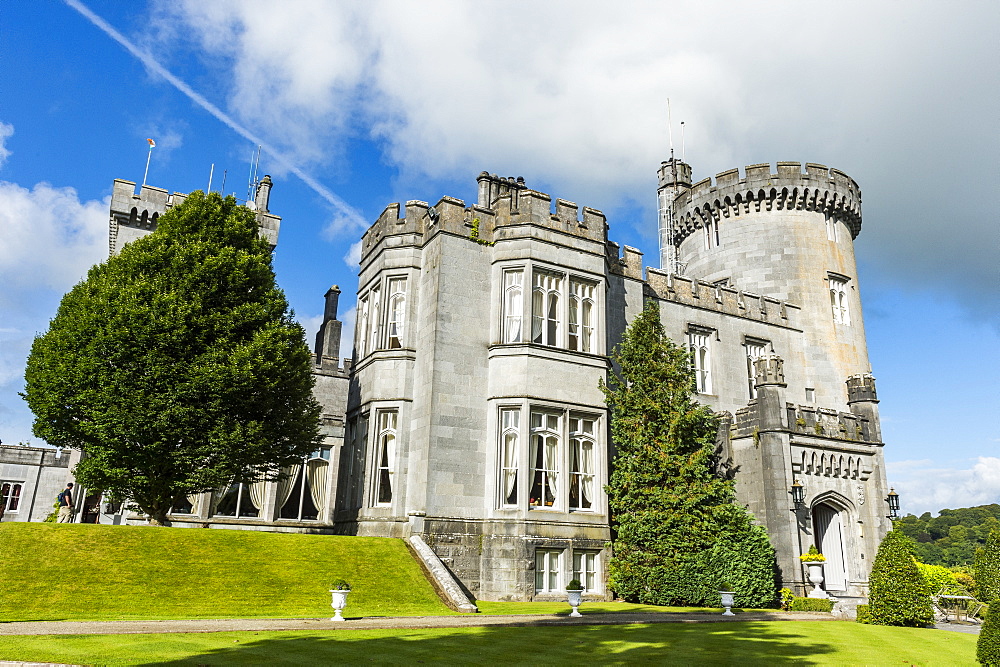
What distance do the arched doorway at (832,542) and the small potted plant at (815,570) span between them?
3904 millimetres

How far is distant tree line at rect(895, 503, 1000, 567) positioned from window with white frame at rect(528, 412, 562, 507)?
61983 millimetres

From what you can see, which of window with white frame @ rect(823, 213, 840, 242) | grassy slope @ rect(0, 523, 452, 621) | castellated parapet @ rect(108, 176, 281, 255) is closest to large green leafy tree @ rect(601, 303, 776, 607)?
grassy slope @ rect(0, 523, 452, 621)

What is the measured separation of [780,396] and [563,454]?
8.82 meters

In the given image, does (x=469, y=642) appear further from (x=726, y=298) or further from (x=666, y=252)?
(x=666, y=252)

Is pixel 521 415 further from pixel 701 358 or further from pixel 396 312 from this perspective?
pixel 701 358

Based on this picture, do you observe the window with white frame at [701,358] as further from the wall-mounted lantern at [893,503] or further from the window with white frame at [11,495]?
the window with white frame at [11,495]

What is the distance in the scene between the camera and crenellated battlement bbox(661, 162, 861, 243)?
33781 mm

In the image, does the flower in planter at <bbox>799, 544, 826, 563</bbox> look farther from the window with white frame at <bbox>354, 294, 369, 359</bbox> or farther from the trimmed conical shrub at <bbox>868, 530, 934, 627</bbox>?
the window with white frame at <bbox>354, 294, 369, 359</bbox>

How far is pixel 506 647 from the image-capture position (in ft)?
35.3

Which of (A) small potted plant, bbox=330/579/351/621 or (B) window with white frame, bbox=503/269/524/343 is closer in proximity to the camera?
(A) small potted plant, bbox=330/579/351/621

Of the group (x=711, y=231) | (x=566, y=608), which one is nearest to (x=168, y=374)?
(x=566, y=608)

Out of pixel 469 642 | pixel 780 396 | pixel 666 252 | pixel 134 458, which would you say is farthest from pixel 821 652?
pixel 666 252

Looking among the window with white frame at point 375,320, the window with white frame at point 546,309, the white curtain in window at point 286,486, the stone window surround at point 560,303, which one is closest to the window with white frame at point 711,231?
the stone window surround at point 560,303

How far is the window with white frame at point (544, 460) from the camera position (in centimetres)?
2095
